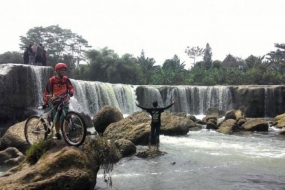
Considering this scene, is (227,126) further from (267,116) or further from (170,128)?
(267,116)

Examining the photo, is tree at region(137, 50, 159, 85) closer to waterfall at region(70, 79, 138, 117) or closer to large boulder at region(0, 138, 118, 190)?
waterfall at region(70, 79, 138, 117)

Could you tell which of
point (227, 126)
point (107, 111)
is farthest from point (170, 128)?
point (227, 126)

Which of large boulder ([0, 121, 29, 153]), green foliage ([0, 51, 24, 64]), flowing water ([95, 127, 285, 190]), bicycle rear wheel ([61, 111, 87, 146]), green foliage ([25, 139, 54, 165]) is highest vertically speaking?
green foliage ([0, 51, 24, 64])

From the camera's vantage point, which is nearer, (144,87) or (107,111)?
(107,111)

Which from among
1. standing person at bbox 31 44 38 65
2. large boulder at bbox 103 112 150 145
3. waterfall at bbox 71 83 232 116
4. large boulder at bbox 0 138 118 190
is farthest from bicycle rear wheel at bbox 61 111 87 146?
waterfall at bbox 71 83 232 116

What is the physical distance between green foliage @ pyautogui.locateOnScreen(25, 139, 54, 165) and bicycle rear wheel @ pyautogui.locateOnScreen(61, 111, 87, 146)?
304 mm

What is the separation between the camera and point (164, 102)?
33.3 metres

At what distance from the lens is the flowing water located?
7.25 metres

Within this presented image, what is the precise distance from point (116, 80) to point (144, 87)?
16879 mm

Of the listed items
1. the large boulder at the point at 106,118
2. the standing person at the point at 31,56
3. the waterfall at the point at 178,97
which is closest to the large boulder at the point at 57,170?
the large boulder at the point at 106,118

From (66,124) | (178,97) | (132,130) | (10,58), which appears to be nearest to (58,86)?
(66,124)

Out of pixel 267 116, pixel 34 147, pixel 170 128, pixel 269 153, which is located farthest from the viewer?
pixel 267 116

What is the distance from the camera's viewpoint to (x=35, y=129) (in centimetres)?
733

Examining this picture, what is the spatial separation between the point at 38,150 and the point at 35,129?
132cm
